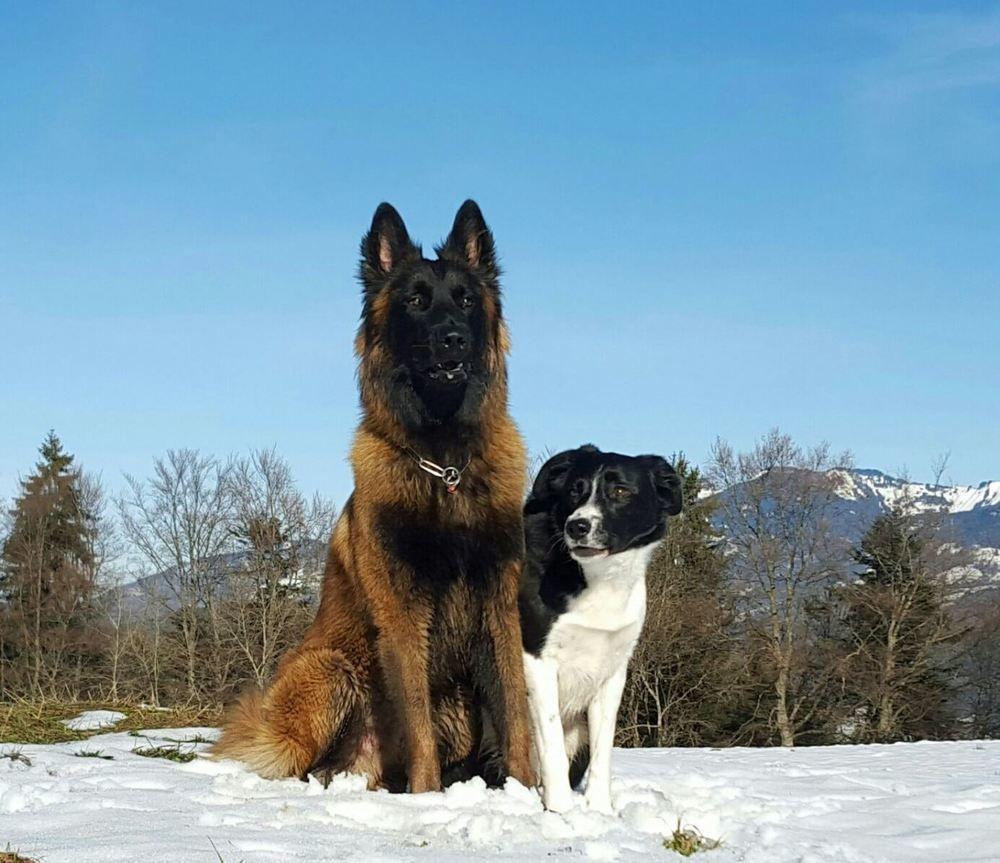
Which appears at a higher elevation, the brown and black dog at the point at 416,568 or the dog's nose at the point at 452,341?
the dog's nose at the point at 452,341

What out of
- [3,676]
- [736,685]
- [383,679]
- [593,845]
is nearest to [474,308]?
[383,679]

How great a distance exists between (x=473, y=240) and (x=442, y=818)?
3.08 m

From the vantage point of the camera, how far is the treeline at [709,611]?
3278 centimetres

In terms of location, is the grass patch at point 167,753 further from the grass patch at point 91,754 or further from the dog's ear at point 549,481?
the dog's ear at point 549,481

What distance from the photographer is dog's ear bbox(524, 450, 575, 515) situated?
531 centimetres

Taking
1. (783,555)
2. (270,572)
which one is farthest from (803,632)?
(270,572)

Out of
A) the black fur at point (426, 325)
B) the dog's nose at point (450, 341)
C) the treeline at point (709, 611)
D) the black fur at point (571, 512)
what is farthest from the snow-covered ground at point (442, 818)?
the treeline at point (709, 611)

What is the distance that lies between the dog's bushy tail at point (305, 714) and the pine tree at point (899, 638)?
103 feet

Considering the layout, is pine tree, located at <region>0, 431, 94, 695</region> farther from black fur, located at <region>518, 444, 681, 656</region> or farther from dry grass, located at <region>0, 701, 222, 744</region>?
black fur, located at <region>518, 444, 681, 656</region>

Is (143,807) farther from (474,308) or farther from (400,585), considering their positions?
(474,308)

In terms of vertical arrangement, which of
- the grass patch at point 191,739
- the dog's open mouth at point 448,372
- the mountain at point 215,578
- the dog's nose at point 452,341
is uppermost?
the mountain at point 215,578

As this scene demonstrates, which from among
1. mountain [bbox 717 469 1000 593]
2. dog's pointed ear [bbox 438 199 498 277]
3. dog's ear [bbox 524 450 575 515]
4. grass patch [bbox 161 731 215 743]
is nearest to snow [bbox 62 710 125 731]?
grass patch [bbox 161 731 215 743]

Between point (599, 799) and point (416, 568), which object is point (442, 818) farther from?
point (416, 568)

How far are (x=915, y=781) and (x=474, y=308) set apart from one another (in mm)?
4113
